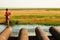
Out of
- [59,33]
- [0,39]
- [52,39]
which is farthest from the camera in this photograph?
[52,39]

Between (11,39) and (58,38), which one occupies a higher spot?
(58,38)

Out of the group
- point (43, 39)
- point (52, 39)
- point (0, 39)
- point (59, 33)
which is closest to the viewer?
point (0, 39)

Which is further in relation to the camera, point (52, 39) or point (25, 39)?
point (52, 39)

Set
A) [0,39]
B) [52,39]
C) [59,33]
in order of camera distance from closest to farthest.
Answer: [0,39]
[59,33]
[52,39]

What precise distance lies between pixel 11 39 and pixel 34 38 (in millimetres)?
1059

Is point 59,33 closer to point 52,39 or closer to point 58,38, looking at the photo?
point 58,38

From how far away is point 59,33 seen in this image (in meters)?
9.74

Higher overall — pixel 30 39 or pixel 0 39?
pixel 0 39

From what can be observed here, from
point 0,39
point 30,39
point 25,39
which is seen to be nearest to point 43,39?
point 25,39

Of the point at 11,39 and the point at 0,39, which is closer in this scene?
the point at 0,39

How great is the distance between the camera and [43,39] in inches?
344

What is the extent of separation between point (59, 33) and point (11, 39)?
2494 mm

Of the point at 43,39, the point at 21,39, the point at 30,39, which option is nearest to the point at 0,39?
the point at 21,39

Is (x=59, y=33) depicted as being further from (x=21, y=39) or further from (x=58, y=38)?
(x=21, y=39)
